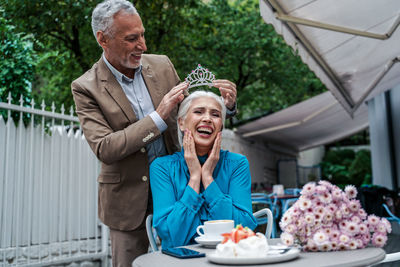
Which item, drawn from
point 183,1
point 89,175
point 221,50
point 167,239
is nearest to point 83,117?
point 167,239

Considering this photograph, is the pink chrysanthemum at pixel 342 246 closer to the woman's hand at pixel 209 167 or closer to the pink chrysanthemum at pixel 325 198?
the pink chrysanthemum at pixel 325 198

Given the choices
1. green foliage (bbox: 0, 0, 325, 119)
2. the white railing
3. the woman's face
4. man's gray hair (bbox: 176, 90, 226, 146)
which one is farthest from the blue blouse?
green foliage (bbox: 0, 0, 325, 119)

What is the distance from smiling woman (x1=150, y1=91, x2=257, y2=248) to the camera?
2068mm

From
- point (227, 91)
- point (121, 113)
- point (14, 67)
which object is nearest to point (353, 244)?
point (227, 91)

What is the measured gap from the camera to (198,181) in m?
2.14

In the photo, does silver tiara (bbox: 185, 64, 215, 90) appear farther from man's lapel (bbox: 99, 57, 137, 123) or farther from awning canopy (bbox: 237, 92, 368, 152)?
awning canopy (bbox: 237, 92, 368, 152)

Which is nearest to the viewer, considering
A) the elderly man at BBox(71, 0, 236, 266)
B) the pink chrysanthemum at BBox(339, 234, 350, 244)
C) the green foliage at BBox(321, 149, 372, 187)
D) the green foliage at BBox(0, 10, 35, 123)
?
the pink chrysanthemum at BBox(339, 234, 350, 244)

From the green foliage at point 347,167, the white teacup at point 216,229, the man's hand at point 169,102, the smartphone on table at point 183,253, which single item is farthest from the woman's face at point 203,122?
the green foliage at point 347,167

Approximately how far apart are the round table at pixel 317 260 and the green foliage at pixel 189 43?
5.17m

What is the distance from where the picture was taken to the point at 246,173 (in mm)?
2305

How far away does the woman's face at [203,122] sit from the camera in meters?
2.39

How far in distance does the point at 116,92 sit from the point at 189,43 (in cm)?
809

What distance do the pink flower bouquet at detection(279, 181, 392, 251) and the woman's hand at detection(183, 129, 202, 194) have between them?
0.67 metres

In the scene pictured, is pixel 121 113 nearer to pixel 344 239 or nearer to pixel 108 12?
pixel 108 12
